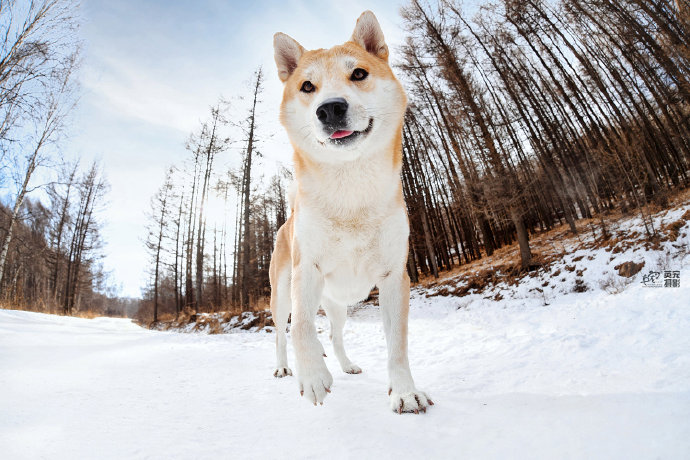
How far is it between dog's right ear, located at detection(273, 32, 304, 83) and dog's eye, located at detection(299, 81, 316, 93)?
A: 1.40 ft

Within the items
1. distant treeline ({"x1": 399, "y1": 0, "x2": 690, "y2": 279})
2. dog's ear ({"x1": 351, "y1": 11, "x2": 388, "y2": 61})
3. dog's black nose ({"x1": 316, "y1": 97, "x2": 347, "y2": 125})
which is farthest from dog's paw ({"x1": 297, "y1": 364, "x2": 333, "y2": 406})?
distant treeline ({"x1": 399, "y1": 0, "x2": 690, "y2": 279})

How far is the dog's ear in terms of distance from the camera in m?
2.48

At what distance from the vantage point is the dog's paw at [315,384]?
170 cm

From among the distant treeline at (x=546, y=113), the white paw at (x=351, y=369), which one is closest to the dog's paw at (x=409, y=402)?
the white paw at (x=351, y=369)

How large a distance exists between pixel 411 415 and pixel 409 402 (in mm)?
68

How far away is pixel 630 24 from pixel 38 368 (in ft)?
73.2

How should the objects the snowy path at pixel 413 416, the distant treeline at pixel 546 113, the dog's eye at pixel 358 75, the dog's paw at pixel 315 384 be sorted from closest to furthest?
the snowy path at pixel 413 416
the dog's paw at pixel 315 384
the dog's eye at pixel 358 75
the distant treeline at pixel 546 113

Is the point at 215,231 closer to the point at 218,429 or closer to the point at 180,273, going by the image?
the point at 180,273

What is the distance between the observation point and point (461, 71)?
11.2m

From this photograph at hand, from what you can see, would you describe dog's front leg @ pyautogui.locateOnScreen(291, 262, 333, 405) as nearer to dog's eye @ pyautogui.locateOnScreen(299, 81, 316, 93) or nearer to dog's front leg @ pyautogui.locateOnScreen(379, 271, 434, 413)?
dog's front leg @ pyautogui.locateOnScreen(379, 271, 434, 413)

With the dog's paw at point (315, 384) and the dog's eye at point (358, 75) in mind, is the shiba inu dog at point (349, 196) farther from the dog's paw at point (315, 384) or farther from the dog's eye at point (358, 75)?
the dog's paw at point (315, 384)

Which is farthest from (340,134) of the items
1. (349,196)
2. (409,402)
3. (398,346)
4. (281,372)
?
(281,372)

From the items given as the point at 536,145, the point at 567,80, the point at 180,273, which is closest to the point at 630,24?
the point at 567,80

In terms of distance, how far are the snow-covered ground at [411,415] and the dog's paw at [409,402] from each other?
0.05m
